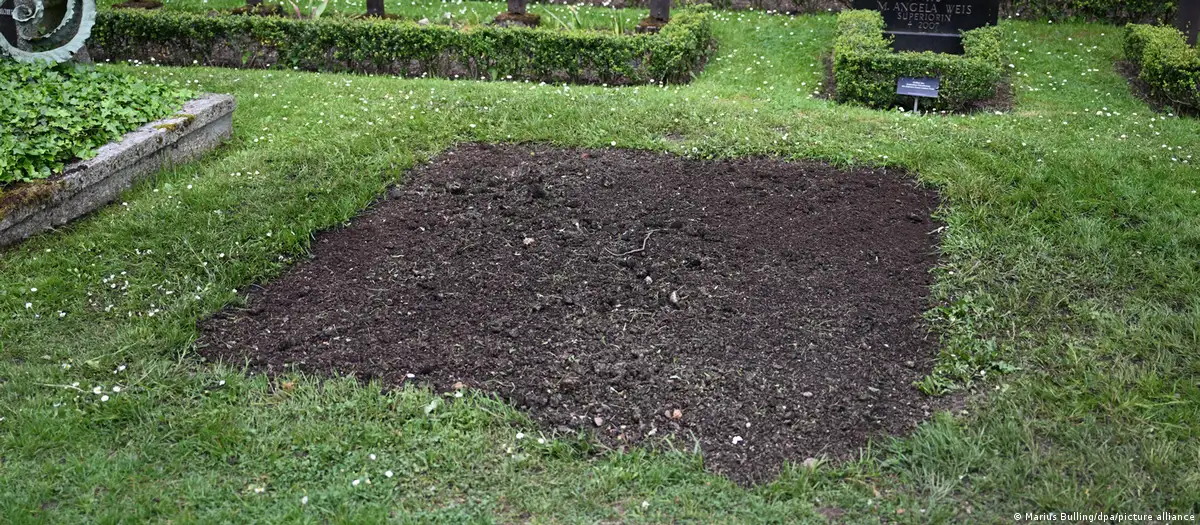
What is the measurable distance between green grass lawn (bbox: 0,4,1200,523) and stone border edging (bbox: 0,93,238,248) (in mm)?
120

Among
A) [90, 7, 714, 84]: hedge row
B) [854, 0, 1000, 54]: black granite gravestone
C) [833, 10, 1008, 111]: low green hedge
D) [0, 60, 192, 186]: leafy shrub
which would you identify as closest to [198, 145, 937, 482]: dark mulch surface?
[0, 60, 192, 186]: leafy shrub

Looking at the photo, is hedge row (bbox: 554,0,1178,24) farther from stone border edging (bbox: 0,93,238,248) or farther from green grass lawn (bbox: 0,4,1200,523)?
stone border edging (bbox: 0,93,238,248)

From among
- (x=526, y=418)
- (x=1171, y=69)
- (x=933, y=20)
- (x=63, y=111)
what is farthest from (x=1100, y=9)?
(x=63, y=111)

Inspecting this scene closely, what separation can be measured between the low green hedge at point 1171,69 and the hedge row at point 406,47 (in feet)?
12.8

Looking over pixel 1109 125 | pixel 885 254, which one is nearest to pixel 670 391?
pixel 885 254

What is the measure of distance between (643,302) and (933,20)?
20.2 ft

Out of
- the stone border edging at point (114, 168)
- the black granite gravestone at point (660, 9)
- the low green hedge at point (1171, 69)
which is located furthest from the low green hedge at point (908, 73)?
the stone border edging at point (114, 168)

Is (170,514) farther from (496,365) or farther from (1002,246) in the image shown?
(1002,246)

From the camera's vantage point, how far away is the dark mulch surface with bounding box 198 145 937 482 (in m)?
4.17

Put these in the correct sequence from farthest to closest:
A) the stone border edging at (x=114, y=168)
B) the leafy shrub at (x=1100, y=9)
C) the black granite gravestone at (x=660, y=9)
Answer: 1. the leafy shrub at (x=1100, y=9)
2. the black granite gravestone at (x=660, y=9)
3. the stone border edging at (x=114, y=168)

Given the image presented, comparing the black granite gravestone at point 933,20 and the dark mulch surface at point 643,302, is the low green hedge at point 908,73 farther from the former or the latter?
the dark mulch surface at point 643,302

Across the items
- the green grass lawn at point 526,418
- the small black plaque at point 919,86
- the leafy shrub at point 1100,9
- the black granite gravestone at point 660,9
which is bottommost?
the green grass lawn at point 526,418

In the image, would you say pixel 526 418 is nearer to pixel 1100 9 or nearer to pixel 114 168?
pixel 114 168

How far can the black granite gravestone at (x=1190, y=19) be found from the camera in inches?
346
